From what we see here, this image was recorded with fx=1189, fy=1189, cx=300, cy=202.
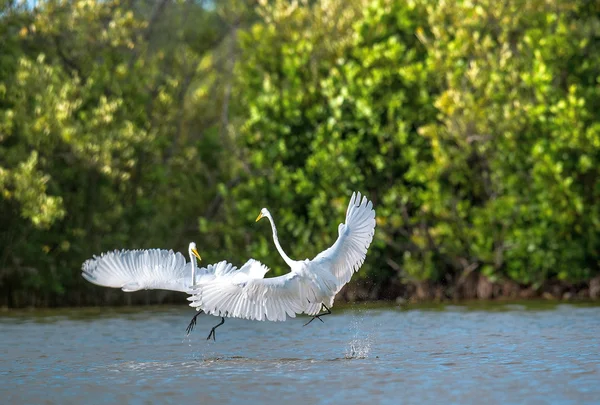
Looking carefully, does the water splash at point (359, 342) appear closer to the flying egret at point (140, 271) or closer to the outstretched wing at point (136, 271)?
the flying egret at point (140, 271)

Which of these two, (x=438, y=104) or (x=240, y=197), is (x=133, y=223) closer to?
(x=240, y=197)

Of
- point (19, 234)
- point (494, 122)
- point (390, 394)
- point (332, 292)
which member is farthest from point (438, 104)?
point (390, 394)

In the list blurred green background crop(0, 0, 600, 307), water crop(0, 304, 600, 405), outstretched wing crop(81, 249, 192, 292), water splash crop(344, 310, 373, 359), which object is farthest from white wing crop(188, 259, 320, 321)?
blurred green background crop(0, 0, 600, 307)

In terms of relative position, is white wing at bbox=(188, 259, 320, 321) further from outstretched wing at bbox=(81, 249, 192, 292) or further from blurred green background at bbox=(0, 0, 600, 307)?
blurred green background at bbox=(0, 0, 600, 307)

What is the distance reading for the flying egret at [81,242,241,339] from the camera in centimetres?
1442

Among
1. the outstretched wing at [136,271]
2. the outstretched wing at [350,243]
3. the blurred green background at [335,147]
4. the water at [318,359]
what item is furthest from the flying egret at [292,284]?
the blurred green background at [335,147]

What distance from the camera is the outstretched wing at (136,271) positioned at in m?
14.4

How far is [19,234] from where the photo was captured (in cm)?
2286

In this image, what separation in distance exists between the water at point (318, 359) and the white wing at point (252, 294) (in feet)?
2.02

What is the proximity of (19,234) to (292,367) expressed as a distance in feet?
37.4

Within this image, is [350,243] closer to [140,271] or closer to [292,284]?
[292,284]

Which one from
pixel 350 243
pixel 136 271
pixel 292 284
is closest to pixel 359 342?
pixel 350 243

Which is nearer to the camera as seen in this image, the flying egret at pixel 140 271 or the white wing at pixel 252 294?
the white wing at pixel 252 294

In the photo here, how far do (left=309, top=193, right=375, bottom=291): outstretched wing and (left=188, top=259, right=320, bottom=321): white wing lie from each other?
1.23 ft
